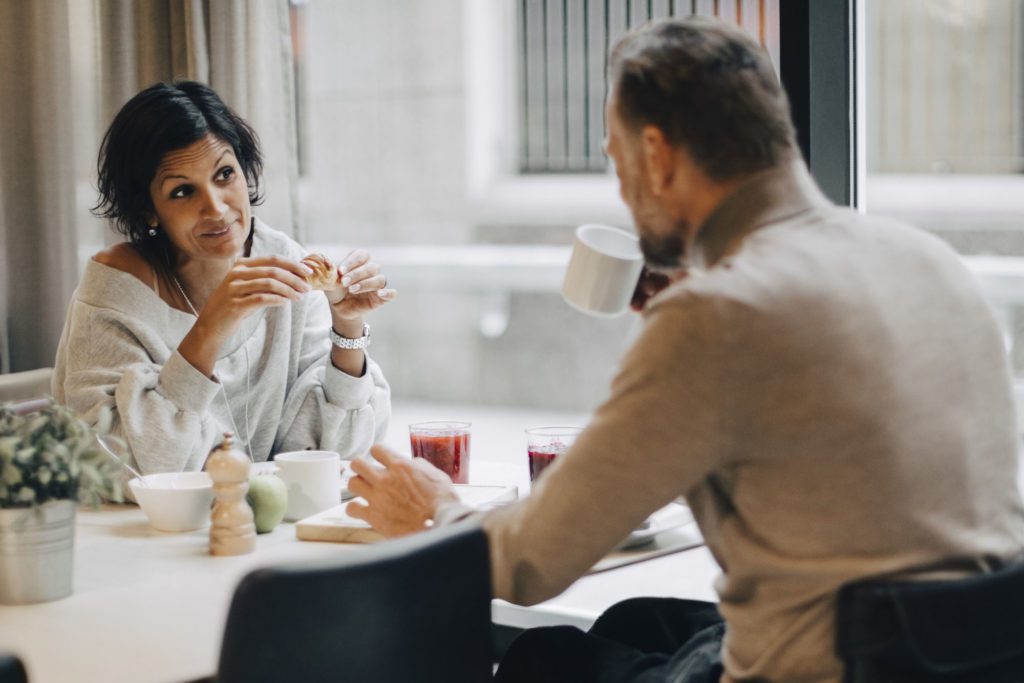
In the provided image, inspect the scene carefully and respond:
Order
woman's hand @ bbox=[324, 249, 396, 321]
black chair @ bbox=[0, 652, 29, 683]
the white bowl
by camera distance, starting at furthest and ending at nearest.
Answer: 1. woman's hand @ bbox=[324, 249, 396, 321]
2. the white bowl
3. black chair @ bbox=[0, 652, 29, 683]

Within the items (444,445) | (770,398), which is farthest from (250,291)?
(770,398)

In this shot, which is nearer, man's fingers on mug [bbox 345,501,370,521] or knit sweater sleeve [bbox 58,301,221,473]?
man's fingers on mug [bbox 345,501,370,521]

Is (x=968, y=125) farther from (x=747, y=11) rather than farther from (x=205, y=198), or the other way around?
(x=205, y=198)

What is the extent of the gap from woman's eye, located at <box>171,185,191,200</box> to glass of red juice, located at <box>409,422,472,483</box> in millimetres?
699

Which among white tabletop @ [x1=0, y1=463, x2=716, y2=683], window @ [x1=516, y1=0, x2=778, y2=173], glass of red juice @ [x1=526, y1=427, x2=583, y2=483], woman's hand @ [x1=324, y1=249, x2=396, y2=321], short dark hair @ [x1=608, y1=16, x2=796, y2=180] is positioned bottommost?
white tabletop @ [x1=0, y1=463, x2=716, y2=683]

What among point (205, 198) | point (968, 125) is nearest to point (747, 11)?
point (968, 125)

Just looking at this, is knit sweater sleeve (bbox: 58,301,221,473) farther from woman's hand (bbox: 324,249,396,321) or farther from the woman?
woman's hand (bbox: 324,249,396,321)

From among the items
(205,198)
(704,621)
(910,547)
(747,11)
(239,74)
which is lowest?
(704,621)

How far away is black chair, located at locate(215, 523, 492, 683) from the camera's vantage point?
38.3 inches

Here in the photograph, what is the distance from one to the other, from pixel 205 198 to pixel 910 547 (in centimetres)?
143

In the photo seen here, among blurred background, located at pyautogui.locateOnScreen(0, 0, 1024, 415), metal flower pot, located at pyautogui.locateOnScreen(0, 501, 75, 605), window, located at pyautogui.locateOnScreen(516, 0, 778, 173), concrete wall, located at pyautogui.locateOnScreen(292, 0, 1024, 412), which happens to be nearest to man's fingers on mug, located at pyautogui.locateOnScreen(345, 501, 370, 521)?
metal flower pot, located at pyautogui.locateOnScreen(0, 501, 75, 605)

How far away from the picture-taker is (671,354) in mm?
1055

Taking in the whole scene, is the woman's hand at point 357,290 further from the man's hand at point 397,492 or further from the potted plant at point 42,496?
the potted plant at point 42,496

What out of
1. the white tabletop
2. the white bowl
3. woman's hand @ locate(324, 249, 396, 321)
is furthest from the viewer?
woman's hand @ locate(324, 249, 396, 321)
